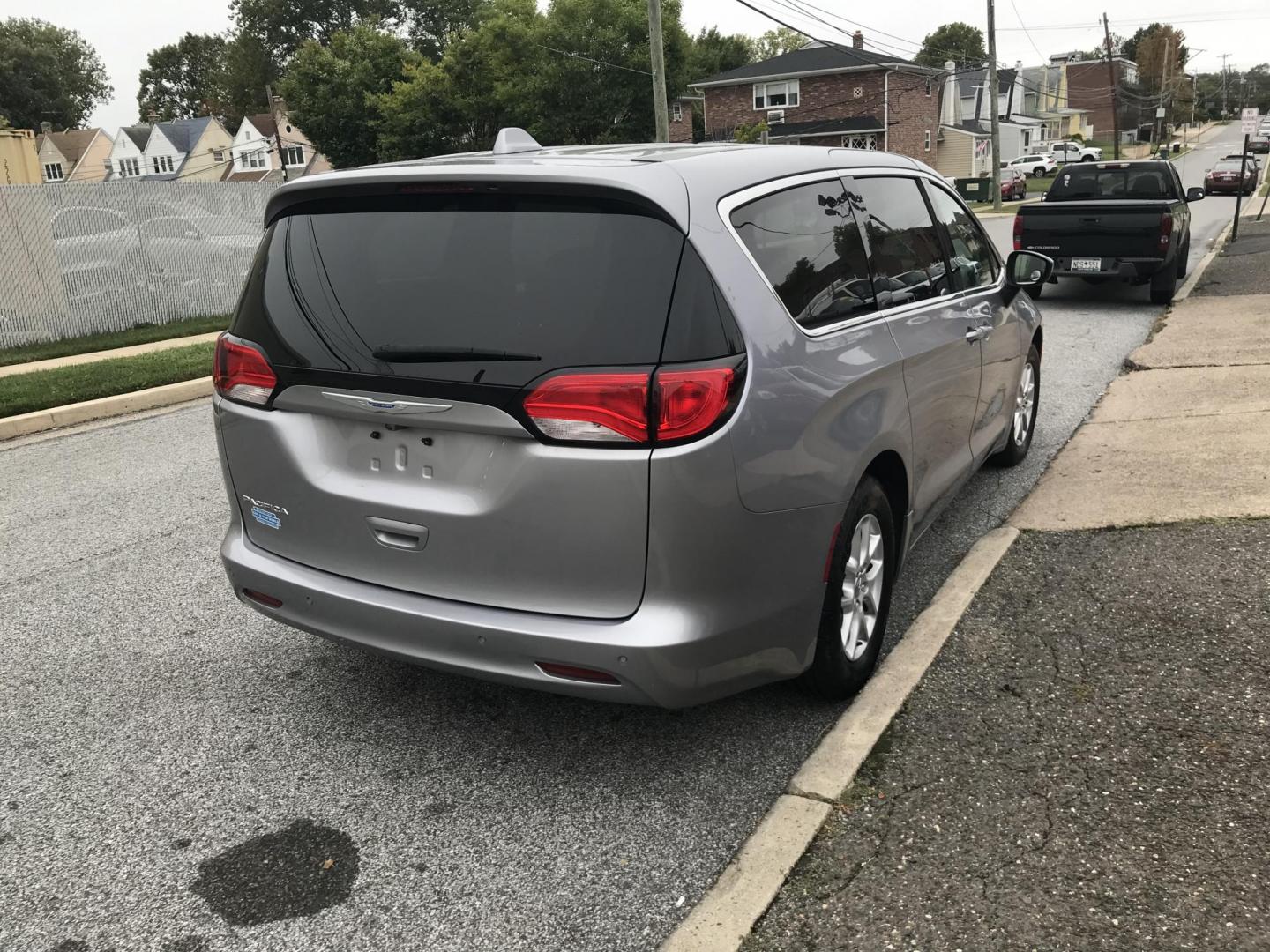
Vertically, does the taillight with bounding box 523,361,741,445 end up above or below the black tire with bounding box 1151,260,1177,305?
above

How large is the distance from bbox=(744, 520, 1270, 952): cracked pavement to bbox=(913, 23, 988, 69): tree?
11342 centimetres

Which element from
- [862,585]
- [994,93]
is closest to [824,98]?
[994,93]

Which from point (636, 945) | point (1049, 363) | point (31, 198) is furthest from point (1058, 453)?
point (31, 198)

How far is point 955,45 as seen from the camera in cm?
11038

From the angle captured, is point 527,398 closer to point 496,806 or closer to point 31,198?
point 496,806

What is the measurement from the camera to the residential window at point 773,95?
193ft

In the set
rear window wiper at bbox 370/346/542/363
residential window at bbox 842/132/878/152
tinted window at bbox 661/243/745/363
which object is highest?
residential window at bbox 842/132/878/152

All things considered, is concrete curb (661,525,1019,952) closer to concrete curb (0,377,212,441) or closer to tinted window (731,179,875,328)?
tinted window (731,179,875,328)

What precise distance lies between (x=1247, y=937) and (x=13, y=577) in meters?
5.21

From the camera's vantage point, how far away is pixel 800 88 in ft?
192

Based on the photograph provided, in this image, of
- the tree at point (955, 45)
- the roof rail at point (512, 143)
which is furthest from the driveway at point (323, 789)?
the tree at point (955, 45)

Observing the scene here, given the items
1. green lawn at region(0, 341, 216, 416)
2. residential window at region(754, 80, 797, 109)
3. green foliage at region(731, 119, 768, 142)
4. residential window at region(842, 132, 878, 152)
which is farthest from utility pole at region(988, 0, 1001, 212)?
green lawn at region(0, 341, 216, 416)

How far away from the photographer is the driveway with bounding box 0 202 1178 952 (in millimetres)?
2668

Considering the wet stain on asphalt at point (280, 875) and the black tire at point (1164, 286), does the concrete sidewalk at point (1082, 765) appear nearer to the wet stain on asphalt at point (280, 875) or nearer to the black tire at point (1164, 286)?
the wet stain on asphalt at point (280, 875)
